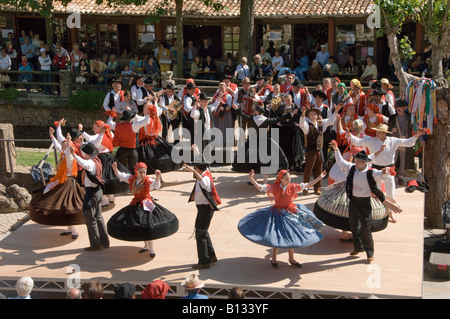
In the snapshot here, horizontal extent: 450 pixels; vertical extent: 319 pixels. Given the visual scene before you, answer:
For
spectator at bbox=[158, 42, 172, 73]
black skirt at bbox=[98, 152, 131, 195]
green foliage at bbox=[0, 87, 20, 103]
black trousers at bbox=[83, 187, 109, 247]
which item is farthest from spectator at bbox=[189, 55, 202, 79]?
black trousers at bbox=[83, 187, 109, 247]

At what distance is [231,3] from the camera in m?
21.2

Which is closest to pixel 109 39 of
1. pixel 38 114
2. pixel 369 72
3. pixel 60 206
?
pixel 38 114

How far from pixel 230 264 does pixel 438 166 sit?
16.9ft

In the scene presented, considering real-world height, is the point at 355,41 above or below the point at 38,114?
above

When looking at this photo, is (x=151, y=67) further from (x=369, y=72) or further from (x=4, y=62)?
(x=369, y=72)

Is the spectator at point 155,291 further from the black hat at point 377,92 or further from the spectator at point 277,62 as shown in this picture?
the spectator at point 277,62

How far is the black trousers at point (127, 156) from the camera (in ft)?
37.7

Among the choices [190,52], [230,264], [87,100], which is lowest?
[230,264]

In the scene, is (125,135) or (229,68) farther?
(229,68)

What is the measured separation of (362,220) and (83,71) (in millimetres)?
13130

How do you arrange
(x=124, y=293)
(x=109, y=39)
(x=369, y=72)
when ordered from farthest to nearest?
(x=109, y=39), (x=369, y=72), (x=124, y=293)

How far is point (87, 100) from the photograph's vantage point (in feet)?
65.3

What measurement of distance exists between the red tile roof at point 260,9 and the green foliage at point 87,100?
2.64 metres

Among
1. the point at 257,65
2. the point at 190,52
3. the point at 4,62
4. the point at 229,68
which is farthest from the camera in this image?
the point at 190,52
